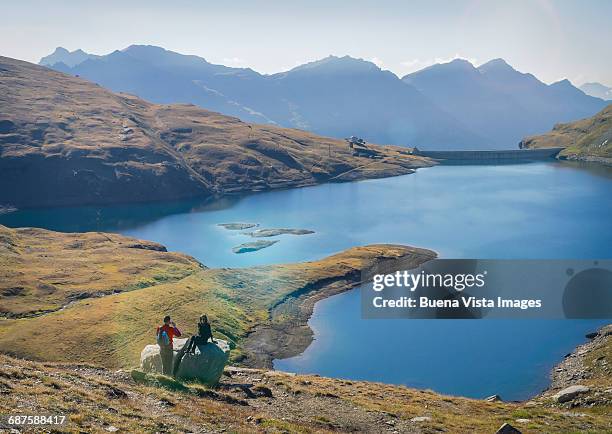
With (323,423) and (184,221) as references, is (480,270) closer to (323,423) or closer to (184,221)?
(323,423)

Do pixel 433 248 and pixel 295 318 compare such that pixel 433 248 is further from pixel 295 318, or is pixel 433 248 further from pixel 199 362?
pixel 199 362

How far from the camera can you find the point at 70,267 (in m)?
107

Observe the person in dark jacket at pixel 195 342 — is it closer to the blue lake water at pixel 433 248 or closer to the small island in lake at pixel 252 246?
the blue lake water at pixel 433 248

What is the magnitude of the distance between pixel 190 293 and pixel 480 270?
6293 centimetres

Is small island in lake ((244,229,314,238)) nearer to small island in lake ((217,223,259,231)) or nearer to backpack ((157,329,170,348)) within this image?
small island in lake ((217,223,259,231))

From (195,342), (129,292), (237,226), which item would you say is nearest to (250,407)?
(195,342)

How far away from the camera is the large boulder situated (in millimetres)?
35312

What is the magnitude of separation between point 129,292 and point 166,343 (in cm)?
6026

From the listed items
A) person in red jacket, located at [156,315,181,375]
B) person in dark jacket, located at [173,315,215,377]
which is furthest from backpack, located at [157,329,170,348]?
person in dark jacket, located at [173,315,215,377]

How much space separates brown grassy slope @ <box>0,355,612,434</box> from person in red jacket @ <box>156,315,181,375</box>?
2.27m

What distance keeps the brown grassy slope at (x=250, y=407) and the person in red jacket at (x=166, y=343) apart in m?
2.27

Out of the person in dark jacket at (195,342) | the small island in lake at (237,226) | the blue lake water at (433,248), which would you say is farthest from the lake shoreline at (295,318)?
the small island in lake at (237,226)

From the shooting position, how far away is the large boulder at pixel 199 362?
35312 millimetres

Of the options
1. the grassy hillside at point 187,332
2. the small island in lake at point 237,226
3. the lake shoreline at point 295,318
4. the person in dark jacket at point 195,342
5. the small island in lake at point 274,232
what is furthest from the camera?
the small island in lake at point 237,226
